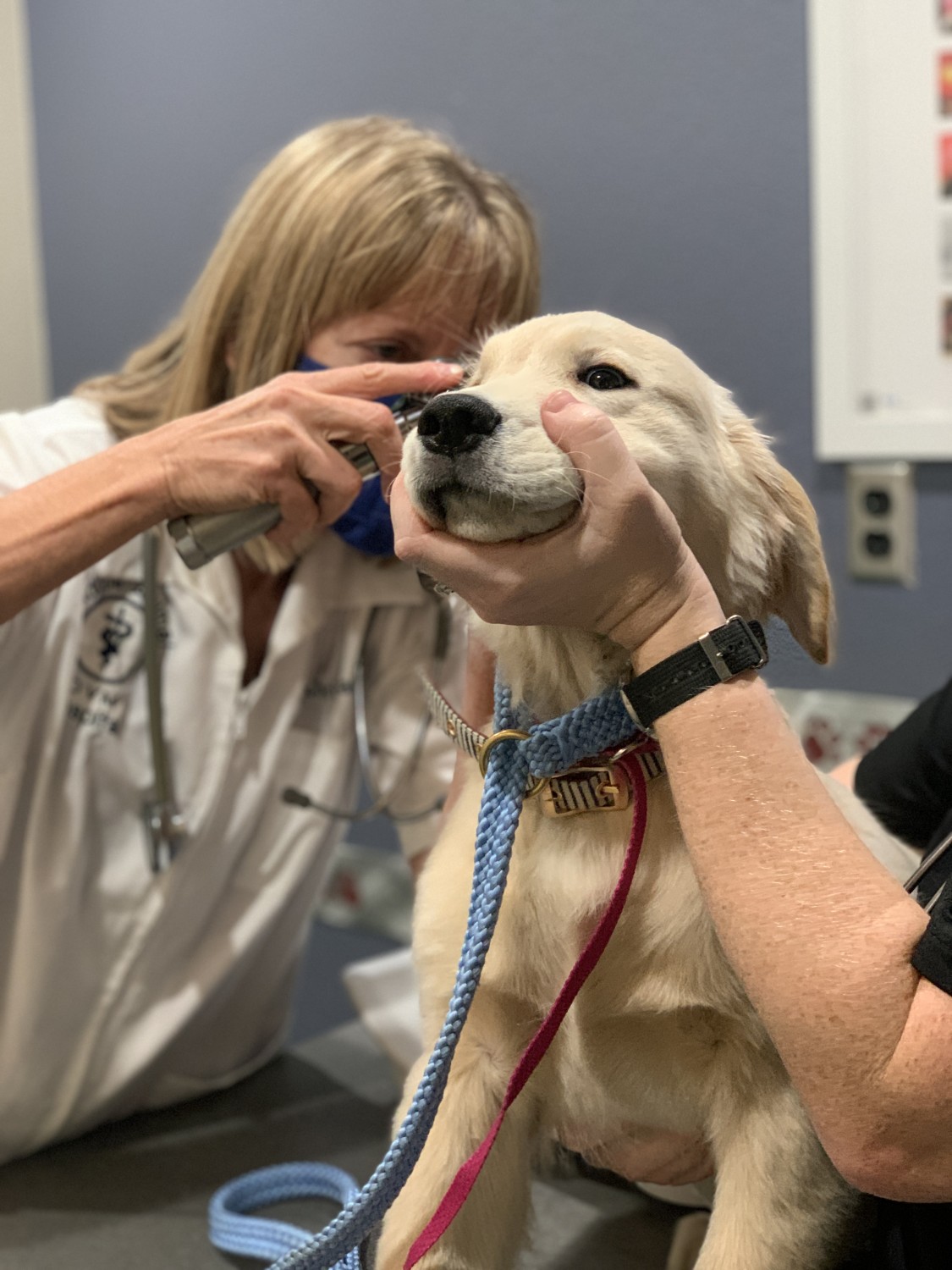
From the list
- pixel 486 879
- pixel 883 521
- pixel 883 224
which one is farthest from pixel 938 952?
pixel 883 224

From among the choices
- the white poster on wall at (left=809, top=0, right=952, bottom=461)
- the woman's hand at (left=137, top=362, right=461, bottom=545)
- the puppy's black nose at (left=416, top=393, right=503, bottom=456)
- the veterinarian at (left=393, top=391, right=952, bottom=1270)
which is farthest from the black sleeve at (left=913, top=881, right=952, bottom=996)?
the white poster on wall at (left=809, top=0, right=952, bottom=461)

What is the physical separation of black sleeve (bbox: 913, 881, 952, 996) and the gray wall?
0.51 metres

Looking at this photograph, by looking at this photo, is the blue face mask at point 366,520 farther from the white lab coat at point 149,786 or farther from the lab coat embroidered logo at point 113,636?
the lab coat embroidered logo at point 113,636

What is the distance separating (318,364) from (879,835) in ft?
1.99

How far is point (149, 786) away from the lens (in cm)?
104

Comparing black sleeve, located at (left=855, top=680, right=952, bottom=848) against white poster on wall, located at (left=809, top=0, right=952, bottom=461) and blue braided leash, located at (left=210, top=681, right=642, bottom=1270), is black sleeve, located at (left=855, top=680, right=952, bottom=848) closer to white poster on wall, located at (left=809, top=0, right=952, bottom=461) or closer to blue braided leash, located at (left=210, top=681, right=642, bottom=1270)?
blue braided leash, located at (left=210, top=681, right=642, bottom=1270)

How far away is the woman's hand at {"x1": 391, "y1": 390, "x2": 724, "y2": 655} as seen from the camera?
0.50 m

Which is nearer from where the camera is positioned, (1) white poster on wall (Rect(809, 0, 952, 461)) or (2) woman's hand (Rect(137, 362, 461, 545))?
(2) woman's hand (Rect(137, 362, 461, 545))

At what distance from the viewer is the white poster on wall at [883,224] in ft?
4.05

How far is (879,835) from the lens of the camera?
68 cm

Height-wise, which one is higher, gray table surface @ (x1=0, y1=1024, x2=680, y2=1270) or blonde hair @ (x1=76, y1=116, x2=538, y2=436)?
blonde hair @ (x1=76, y1=116, x2=538, y2=436)

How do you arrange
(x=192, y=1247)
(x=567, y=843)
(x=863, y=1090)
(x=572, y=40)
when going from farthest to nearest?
(x=572, y=40) < (x=192, y=1247) < (x=567, y=843) < (x=863, y=1090)

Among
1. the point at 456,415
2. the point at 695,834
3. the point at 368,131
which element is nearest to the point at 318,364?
the point at 368,131

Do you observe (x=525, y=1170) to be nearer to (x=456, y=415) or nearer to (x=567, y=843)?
(x=567, y=843)
